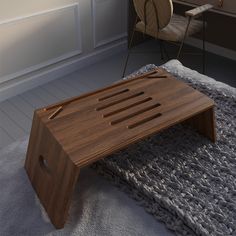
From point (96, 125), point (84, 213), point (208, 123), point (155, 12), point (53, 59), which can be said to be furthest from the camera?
point (53, 59)

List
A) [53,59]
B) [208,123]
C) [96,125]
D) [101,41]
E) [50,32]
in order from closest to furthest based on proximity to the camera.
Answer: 1. [96,125]
2. [208,123]
3. [50,32]
4. [53,59]
5. [101,41]

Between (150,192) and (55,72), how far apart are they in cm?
191

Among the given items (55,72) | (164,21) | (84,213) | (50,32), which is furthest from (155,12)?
(84,213)

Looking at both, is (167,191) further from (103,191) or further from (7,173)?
(7,173)

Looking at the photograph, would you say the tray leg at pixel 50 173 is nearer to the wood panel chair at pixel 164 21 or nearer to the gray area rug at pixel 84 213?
the gray area rug at pixel 84 213

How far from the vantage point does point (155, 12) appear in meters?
2.30

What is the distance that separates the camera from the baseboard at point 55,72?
253cm

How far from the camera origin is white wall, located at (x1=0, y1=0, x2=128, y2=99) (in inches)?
93.6

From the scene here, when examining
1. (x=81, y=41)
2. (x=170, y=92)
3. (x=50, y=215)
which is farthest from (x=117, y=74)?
(x=50, y=215)

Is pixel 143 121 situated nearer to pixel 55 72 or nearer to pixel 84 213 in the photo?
pixel 84 213

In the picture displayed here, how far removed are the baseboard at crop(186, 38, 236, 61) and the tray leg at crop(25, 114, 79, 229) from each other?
7.55ft

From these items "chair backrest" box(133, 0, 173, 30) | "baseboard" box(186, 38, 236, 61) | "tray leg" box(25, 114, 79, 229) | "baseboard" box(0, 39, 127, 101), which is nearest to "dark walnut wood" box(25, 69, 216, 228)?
"tray leg" box(25, 114, 79, 229)

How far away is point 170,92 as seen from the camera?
4.49ft

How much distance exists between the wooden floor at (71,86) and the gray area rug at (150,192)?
92 centimetres
